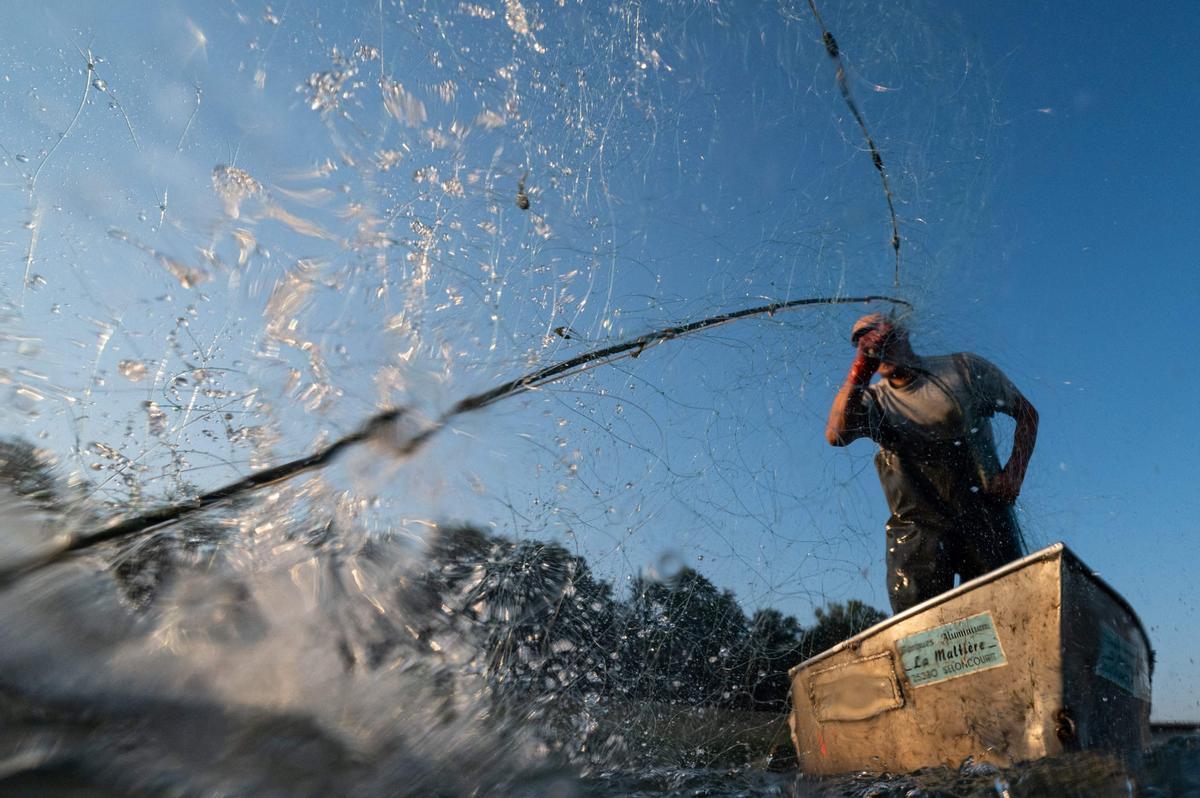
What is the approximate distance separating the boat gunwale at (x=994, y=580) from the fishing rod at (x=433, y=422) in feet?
5.52

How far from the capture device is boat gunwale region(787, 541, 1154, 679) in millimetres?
2656

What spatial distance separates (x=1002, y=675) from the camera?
9.12 feet

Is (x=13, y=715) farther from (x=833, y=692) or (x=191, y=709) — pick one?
(x=833, y=692)

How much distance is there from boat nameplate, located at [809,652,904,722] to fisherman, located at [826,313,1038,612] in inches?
27.7

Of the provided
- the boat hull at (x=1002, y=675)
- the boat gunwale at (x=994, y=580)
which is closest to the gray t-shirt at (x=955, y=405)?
the boat gunwale at (x=994, y=580)

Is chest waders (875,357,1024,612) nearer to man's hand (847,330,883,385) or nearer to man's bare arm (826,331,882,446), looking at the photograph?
man's bare arm (826,331,882,446)

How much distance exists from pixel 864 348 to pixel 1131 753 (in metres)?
2.23

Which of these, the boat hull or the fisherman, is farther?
the fisherman

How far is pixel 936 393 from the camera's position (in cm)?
370

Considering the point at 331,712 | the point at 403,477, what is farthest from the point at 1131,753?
the point at 403,477

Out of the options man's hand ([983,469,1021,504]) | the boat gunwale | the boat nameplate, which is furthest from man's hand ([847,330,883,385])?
the boat nameplate

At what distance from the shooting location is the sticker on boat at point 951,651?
2840mm

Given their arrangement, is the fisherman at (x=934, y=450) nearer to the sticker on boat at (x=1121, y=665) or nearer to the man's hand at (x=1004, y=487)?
the man's hand at (x=1004, y=487)

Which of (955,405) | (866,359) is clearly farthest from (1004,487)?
(866,359)
